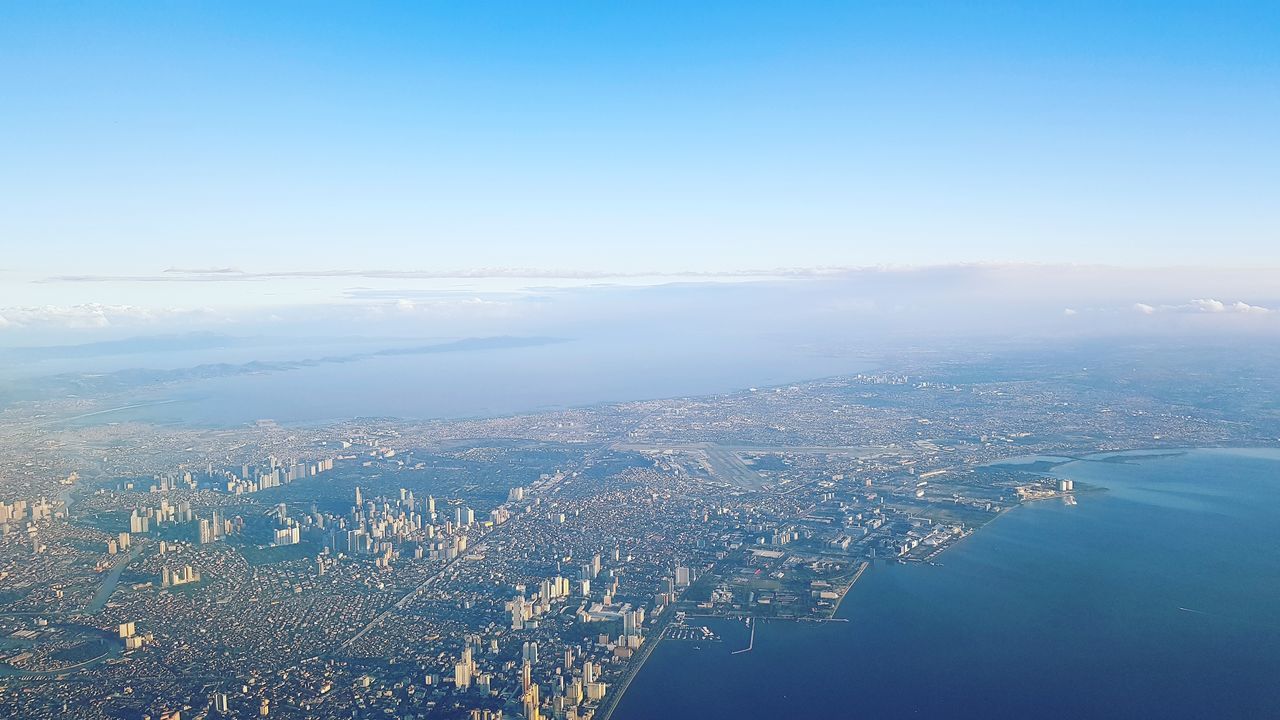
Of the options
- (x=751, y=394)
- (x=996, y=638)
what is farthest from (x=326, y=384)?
(x=996, y=638)

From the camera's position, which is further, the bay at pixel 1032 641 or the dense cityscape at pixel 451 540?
the dense cityscape at pixel 451 540

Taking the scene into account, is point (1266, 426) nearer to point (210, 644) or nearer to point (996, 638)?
point (996, 638)

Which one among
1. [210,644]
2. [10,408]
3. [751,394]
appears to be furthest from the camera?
[751,394]

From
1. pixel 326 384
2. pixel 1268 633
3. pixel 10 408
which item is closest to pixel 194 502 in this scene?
pixel 10 408

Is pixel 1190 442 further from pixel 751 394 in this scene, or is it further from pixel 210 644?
pixel 210 644

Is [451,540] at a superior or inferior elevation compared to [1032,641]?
inferior

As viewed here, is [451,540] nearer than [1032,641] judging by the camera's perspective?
No

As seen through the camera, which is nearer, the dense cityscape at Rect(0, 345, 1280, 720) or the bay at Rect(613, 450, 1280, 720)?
the bay at Rect(613, 450, 1280, 720)

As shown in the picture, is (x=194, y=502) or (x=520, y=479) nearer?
(x=194, y=502)

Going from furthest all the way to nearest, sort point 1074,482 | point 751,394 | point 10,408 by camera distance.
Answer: point 751,394
point 10,408
point 1074,482
